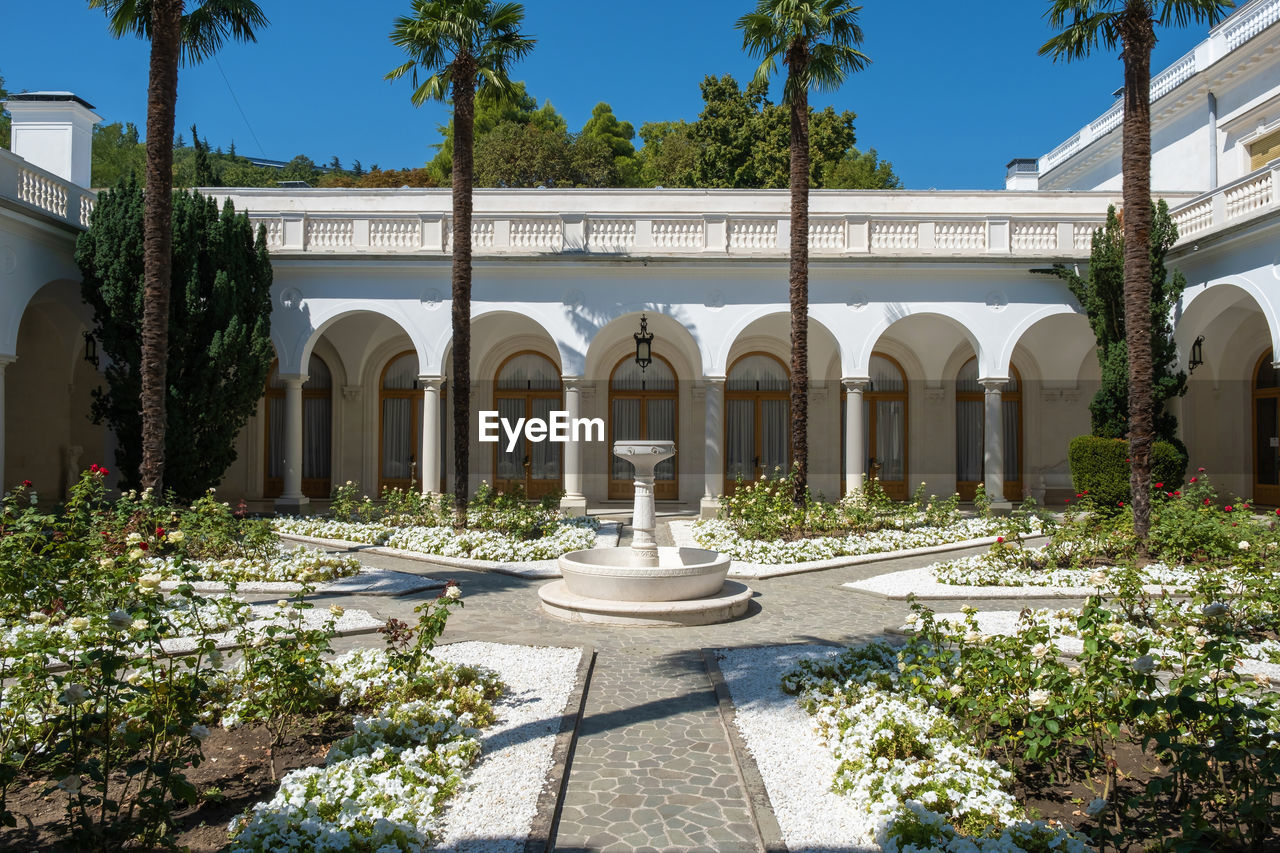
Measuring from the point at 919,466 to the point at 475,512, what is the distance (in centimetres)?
1210

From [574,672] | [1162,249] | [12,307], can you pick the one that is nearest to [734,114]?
[1162,249]

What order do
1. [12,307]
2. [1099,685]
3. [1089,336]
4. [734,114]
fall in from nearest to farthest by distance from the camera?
[1099,685] → [12,307] → [1089,336] → [734,114]

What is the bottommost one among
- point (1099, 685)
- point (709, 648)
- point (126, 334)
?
point (709, 648)

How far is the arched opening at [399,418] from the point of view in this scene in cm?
2214

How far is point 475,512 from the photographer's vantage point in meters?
15.3

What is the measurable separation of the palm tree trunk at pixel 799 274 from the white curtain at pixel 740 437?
23.1 ft

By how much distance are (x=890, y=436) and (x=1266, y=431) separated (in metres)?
8.08

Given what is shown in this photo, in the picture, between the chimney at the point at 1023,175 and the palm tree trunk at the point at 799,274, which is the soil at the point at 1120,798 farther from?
the chimney at the point at 1023,175

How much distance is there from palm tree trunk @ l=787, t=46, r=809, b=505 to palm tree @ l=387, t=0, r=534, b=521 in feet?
16.8

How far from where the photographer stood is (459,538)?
13.7 m

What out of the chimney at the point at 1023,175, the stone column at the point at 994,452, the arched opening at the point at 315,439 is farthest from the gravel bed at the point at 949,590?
the chimney at the point at 1023,175

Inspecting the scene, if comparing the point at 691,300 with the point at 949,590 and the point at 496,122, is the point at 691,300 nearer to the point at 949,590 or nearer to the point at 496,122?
the point at 949,590

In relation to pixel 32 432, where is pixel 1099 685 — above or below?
below

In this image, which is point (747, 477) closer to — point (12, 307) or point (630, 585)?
point (630, 585)
